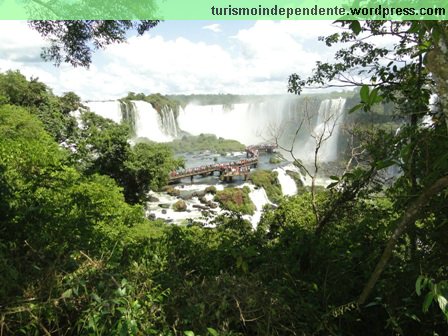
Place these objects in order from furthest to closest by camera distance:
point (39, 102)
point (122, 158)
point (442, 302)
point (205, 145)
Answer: point (205, 145)
point (39, 102)
point (122, 158)
point (442, 302)

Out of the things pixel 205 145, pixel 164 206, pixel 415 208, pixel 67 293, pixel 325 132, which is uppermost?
pixel 415 208

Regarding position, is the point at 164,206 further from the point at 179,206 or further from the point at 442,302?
the point at 442,302

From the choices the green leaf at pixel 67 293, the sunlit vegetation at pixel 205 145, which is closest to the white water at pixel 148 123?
the sunlit vegetation at pixel 205 145

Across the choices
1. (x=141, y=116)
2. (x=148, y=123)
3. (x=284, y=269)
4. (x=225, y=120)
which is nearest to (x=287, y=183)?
(x=141, y=116)

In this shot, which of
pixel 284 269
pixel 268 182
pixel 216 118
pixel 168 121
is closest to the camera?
pixel 284 269

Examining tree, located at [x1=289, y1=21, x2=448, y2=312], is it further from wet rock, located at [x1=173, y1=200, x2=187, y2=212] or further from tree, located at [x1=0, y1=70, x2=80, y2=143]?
wet rock, located at [x1=173, y1=200, x2=187, y2=212]

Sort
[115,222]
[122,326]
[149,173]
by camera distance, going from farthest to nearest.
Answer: [149,173] < [115,222] < [122,326]

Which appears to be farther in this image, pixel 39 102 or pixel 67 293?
pixel 39 102

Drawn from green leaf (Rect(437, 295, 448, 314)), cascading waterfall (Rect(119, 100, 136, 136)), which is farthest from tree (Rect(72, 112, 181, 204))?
cascading waterfall (Rect(119, 100, 136, 136))

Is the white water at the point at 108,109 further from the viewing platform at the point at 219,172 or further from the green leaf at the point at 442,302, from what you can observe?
the green leaf at the point at 442,302

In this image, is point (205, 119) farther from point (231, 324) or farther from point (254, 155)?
point (231, 324)

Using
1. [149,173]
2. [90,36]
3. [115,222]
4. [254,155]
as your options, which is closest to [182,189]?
[149,173]
